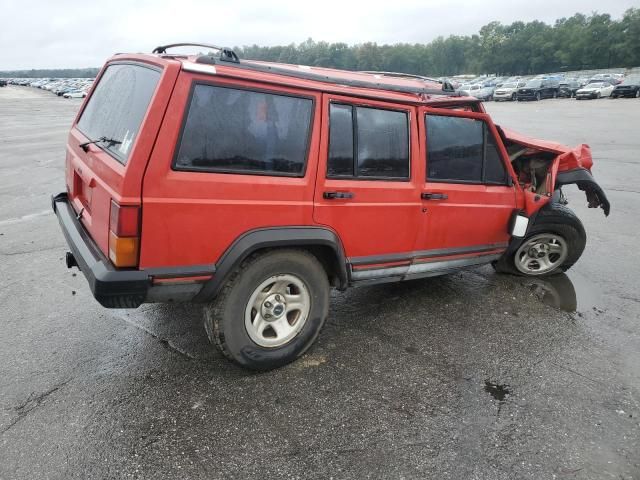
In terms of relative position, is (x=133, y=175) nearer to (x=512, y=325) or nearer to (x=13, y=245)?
(x=512, y=325)

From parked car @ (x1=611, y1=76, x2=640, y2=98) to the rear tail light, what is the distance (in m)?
40.2

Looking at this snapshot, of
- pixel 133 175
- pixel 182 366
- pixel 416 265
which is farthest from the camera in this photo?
pixel 416 265

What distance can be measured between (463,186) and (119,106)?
8.54 ft

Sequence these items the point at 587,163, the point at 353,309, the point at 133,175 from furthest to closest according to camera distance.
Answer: the point at 587,163 → the point at 353,309 → the point at 133,175

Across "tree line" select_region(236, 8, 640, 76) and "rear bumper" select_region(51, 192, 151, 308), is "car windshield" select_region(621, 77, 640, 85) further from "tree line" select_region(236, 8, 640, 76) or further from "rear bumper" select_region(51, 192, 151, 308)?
"tree line" select_region(236, 8, 640, 76)

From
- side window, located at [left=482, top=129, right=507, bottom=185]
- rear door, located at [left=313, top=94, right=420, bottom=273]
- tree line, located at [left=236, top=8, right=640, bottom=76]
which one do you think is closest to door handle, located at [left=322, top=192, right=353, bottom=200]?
rear door, located at [left=313, top=94, right=420, bottom=273]

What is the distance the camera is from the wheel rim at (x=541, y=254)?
4.71 m

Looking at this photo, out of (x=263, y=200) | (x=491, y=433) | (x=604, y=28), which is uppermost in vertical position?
(x=604, y=28)

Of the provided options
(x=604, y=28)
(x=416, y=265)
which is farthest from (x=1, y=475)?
(x=604, y=28)

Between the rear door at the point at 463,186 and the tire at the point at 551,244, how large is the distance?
1.78 feet

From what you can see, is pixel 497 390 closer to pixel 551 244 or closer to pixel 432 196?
pixel 432 196

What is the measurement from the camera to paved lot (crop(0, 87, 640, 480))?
247 cm

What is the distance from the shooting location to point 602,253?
5594 mm

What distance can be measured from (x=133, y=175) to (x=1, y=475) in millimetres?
1598
